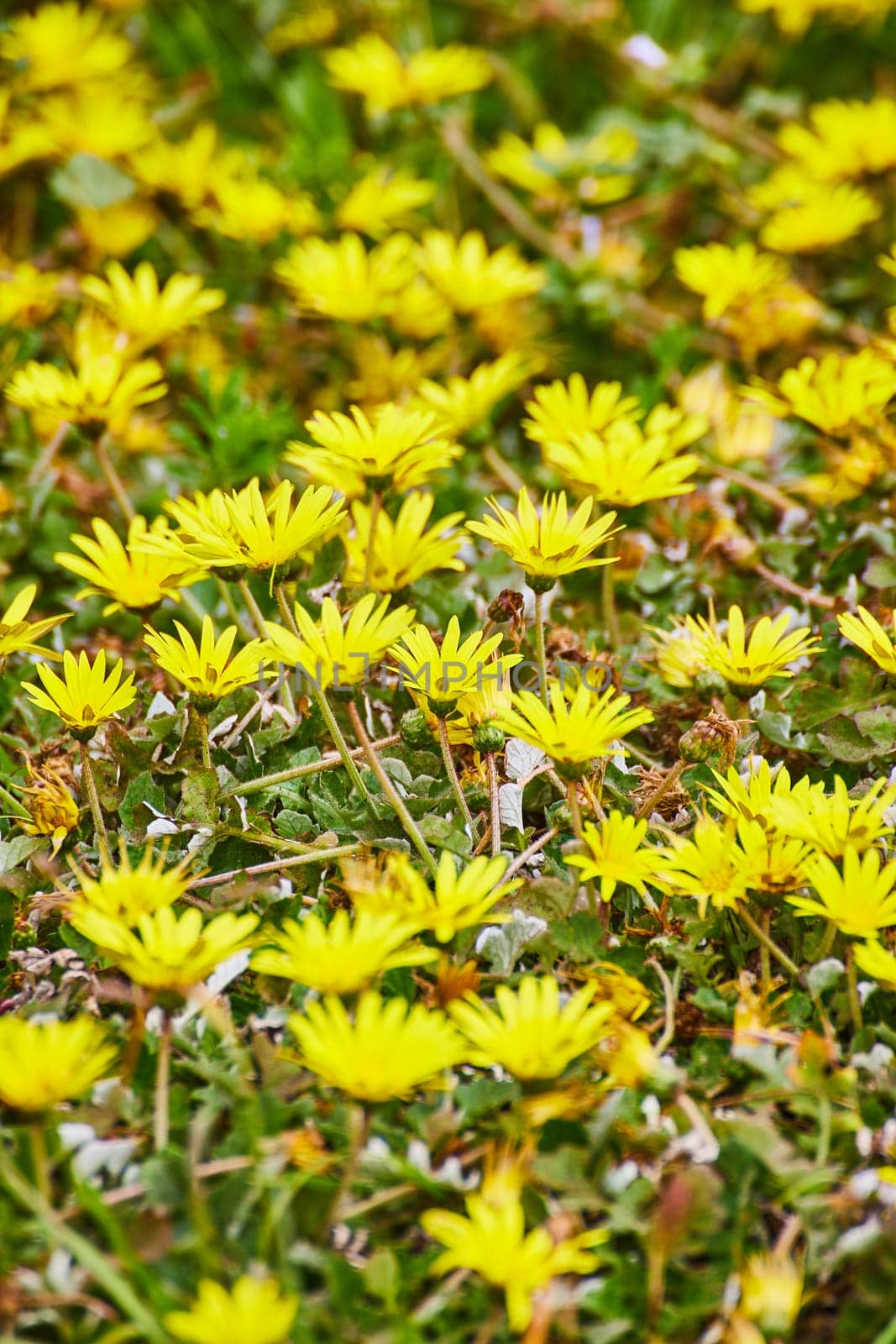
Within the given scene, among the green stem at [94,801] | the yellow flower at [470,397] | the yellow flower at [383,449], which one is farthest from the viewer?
the yellow flower at [470,397]

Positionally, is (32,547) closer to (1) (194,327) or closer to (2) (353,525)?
(2) (353,525)

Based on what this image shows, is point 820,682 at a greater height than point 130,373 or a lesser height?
lesser

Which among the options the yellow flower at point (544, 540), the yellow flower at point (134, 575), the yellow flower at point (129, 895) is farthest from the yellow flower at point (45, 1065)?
the yellow flower at point (544, 540)

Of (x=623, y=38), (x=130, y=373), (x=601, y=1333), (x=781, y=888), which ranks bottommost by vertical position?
(x=601, y=1333)

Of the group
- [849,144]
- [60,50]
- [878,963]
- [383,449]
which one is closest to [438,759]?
[383,449]

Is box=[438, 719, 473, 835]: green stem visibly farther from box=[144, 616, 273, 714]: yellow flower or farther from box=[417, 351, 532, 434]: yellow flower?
box=[417, 351, 532, 434]: yellow flower

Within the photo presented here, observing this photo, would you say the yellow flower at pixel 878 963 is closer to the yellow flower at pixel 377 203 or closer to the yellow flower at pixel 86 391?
the yellow flower at pixel 86 391

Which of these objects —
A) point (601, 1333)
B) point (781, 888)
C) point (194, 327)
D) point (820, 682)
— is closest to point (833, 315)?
point (820, 682)
